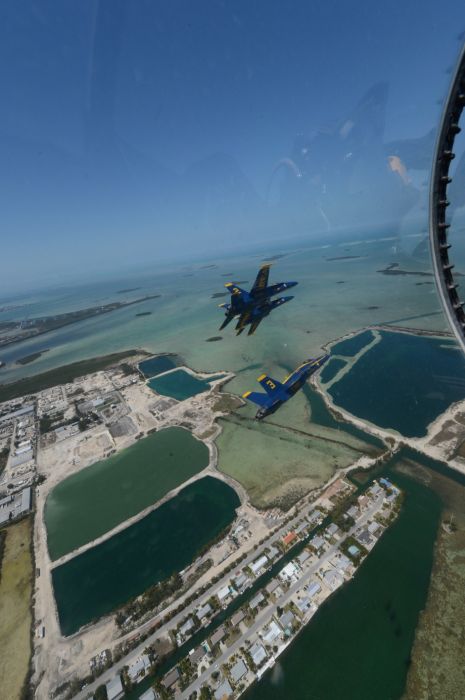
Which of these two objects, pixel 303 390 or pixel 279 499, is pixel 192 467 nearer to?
pixel 279 499

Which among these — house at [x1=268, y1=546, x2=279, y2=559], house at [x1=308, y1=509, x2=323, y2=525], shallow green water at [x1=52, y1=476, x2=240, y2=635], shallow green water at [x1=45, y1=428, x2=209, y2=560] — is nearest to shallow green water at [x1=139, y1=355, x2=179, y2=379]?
shallow green water at [x1=45, y1=428, x2=209, y2=560]

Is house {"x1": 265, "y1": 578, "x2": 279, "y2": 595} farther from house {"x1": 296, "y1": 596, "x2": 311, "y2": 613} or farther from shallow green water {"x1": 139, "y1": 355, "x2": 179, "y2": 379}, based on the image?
shallow green water {"x1": 139, "y1": 355, "x2": 179, "y2": 379}

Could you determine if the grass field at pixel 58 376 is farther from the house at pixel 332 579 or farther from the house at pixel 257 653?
the house at pixel 332 579

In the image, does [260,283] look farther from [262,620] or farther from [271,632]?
[271,632]

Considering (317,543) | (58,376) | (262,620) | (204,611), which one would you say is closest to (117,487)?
(204,611)

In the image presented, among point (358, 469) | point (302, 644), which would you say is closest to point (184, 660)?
point (302, 644)

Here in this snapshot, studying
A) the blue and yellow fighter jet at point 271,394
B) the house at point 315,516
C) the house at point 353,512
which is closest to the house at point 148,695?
the house at point 315,516
